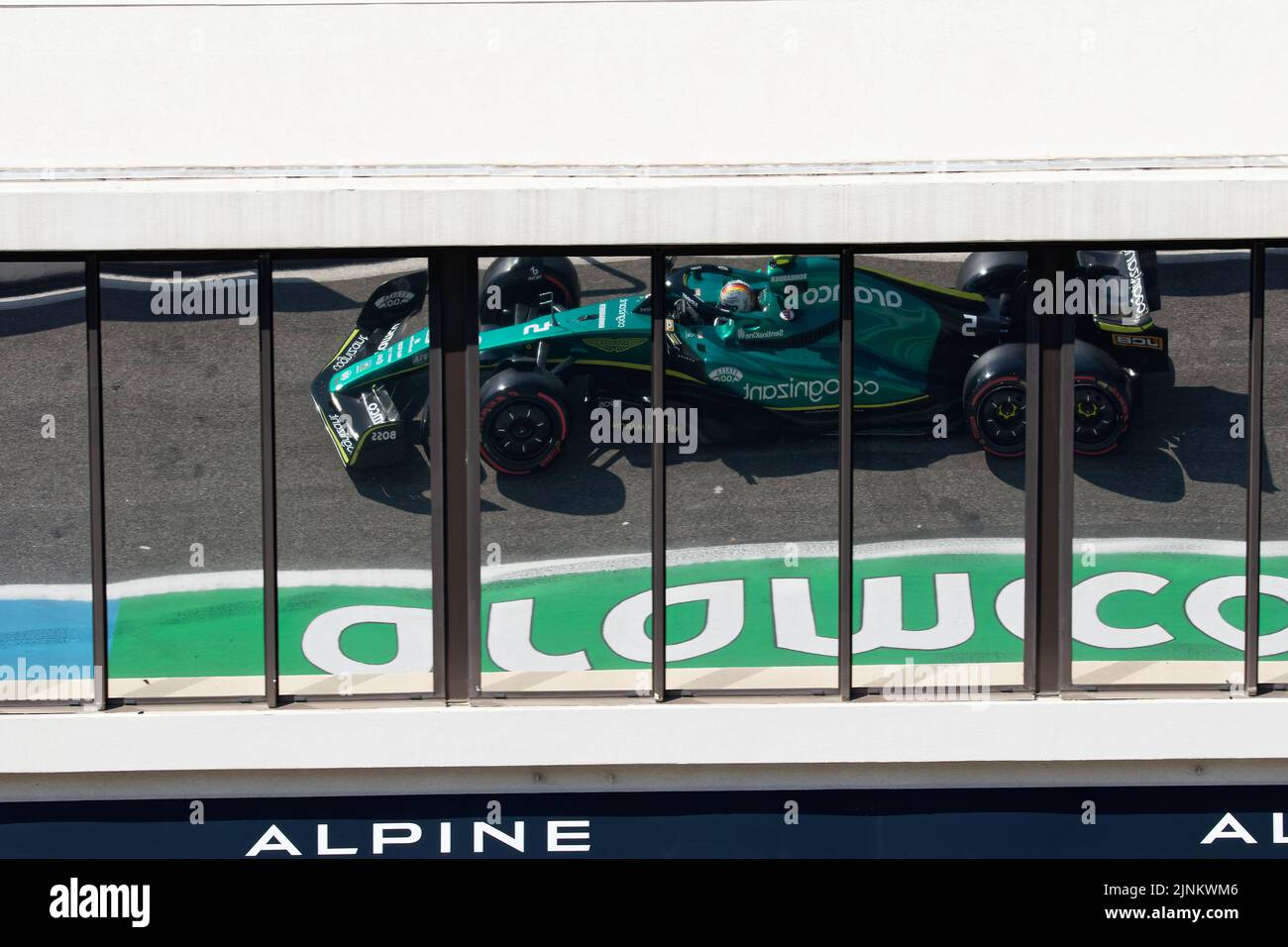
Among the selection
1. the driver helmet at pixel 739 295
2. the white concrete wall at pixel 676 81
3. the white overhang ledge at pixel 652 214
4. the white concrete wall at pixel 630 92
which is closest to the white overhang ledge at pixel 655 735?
the driver helmet at pixel 739 295

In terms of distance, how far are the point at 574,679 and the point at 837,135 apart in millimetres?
4025

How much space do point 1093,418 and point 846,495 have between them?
1.69 metres

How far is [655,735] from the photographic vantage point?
9.08m

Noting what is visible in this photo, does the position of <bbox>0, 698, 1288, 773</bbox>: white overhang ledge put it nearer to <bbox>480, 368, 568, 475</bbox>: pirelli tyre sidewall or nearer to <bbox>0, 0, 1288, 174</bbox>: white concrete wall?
<bbox>480, 368, 568, 475</bbox>: pirelli tyre sidewall

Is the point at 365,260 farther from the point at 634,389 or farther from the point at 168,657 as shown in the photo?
the point at 168,657

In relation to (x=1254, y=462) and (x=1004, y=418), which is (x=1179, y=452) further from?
(x=1004, y=418)

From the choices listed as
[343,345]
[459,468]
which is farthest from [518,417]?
[343,345]

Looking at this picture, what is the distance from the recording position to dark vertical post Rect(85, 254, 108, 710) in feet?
30.2

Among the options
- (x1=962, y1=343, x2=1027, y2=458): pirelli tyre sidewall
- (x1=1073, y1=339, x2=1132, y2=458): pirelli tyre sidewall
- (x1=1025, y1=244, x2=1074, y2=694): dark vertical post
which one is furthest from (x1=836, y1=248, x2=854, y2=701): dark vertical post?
(x1=1073, y1=339, x2=1132, y2=458): pirelli tyre sidewall

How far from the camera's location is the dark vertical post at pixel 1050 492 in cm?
911

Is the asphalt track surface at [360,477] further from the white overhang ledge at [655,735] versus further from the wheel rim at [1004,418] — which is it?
the white overhang ledge at [655,735]

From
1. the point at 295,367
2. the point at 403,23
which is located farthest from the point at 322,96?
the point at 295,367

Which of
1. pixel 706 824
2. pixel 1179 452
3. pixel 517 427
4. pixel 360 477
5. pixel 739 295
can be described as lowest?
pixel 706 824

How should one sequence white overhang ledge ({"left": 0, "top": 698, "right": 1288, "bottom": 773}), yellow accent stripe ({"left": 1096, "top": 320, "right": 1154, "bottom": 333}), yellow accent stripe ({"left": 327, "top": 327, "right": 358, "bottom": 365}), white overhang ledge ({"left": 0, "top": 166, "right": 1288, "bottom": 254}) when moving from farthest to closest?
yellow accent stripe ({"left": 327, "top": 327, "right": 358, "bottom": 365}) → yellow accent stripe ({"left": 1096, "top": 320, "right": 1154, "bottom": 333}) → white overhang ledge ({"left": 0, "top": 698, "right": 1288, "bottom": 773}) → white overhang ledge ({"left": 0, "top": 166, "right": 1288, "bottom": 254})
